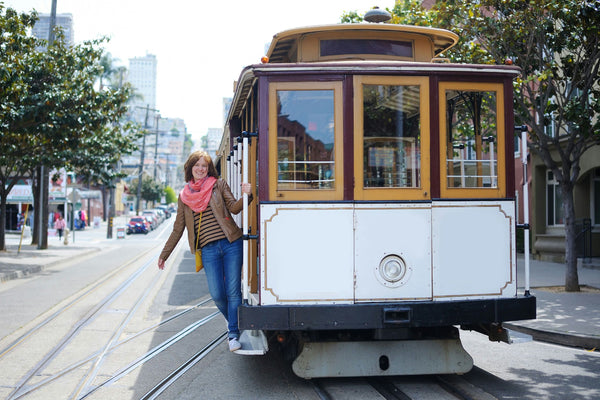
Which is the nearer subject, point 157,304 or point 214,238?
point 214,238

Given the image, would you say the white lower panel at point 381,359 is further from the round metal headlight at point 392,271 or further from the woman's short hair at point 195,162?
the woman's short hair at point 195,162

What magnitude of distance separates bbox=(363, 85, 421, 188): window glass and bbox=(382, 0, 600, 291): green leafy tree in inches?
248

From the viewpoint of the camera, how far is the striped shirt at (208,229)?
602 cm

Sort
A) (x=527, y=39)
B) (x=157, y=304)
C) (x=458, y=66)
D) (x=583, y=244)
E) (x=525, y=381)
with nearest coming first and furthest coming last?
(x=458, y=66), (x=525, y=381), (x=157, y=304), (x=527, y=39), (x=583, y=244)

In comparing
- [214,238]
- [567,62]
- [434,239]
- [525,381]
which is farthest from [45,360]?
[567,62]

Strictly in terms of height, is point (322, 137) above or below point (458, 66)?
below

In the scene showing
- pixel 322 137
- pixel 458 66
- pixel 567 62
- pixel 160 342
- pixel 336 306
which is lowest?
pixel 160 342

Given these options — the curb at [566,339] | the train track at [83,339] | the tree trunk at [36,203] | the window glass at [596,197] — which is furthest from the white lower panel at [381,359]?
the tree trunk at [36,203]

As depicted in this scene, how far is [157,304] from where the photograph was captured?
1171 centimetres

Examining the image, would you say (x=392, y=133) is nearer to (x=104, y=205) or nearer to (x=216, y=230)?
(x=216, y=230)

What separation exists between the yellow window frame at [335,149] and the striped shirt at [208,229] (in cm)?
75

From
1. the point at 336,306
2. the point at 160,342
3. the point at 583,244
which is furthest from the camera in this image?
the point at 583,244

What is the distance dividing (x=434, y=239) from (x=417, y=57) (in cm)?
215

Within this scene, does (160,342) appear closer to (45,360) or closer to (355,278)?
(45,360)
